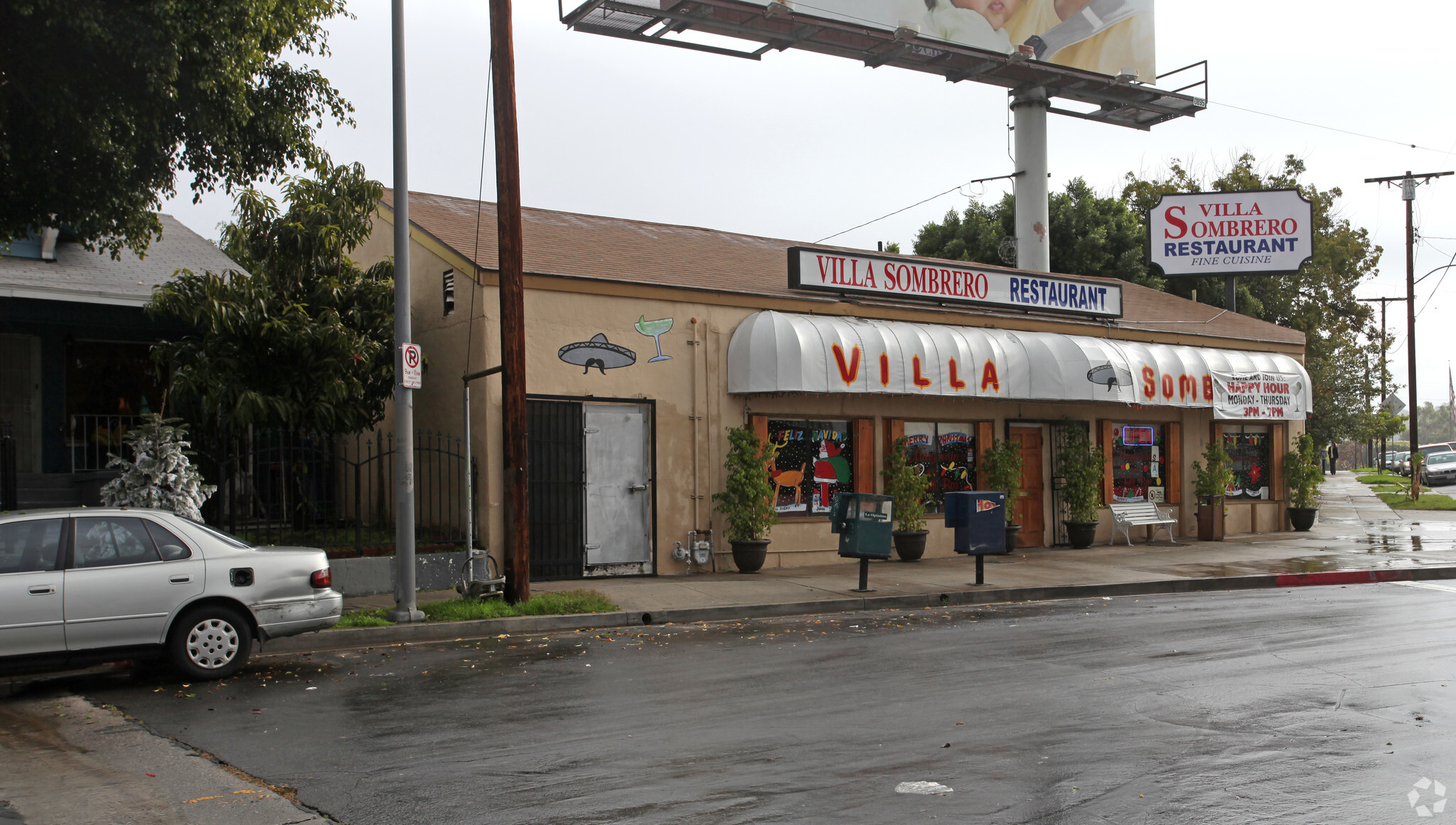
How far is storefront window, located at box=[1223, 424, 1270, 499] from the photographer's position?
24.2m

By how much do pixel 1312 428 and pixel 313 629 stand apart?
48.6m

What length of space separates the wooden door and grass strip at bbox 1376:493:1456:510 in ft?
55.1

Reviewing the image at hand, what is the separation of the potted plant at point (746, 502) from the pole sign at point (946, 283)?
2864 millimetres

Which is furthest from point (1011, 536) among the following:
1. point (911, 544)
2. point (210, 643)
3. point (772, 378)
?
point (210, 643)

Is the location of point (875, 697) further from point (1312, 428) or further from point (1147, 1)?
point (1312, 428)

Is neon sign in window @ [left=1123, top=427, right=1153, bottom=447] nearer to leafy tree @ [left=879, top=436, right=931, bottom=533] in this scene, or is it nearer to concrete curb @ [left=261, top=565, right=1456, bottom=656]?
leafy tree @ [left=879, top=436, right=931, bottom=533]

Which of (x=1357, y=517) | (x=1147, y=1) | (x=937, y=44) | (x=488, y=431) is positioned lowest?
(x=1357, y=517)

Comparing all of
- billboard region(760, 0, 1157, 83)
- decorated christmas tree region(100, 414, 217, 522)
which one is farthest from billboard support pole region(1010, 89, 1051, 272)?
decorated christmas tree region(100, 414, 217, 522)

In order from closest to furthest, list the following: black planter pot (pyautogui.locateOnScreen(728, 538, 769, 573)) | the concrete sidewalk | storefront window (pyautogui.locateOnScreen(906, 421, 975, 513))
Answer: the concrete sidewalk, black planter pot (pyautogui.locateOnScreen(728, 538, 769, 573)), storefront window (pyautogui.locateOnScreen(906, 421, 975, 513))

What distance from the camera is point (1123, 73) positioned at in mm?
27156

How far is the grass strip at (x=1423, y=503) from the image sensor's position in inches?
1262

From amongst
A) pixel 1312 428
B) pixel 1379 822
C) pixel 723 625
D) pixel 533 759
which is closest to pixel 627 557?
pixel 723 625

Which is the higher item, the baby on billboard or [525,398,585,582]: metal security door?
→ the baby on billboard

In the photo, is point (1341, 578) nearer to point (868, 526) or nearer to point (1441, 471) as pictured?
point (868, 526)
